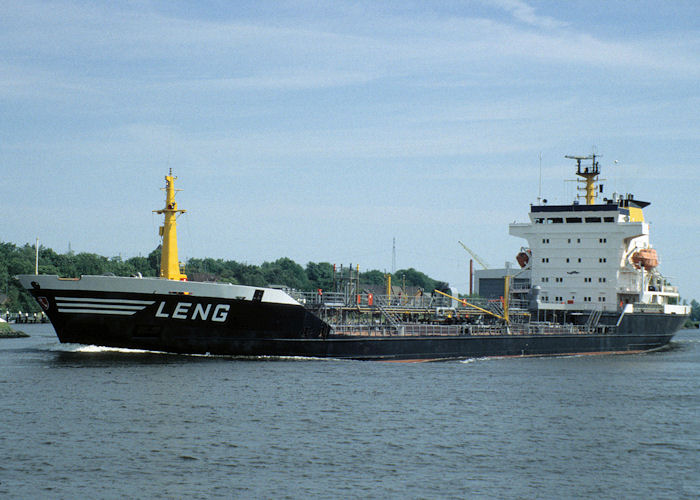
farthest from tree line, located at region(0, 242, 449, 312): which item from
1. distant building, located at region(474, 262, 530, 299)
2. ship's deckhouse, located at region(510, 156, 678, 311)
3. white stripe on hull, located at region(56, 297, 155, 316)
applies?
white stripe on hull, located at region(56, 297, 155, 316)

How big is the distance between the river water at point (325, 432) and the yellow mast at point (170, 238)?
14.1ft

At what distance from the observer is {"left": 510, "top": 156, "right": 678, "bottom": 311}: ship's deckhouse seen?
56.0 m

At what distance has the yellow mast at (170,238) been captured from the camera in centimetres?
4025

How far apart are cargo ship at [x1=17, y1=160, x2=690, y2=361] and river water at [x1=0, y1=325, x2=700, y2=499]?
1.46 meters

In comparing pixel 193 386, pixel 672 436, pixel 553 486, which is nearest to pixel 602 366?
pixel 672 436

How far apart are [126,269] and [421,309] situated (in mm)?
92398

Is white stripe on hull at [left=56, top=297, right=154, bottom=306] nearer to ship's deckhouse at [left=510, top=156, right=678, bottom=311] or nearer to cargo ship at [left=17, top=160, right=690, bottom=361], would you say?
cargo ship at [left=17, top=160, right=690, bottom=361]

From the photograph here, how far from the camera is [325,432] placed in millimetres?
24500

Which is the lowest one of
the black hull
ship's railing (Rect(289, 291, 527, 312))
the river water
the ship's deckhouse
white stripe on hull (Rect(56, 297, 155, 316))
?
the river water

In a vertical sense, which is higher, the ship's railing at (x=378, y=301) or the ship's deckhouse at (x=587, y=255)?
the ship's deckhouse at (x=587, y=255)

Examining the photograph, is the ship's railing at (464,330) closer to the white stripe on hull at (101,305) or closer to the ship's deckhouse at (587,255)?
the ship's deckhouse at (587,255)

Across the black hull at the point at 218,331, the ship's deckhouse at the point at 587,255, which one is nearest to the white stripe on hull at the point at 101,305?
the black hull at the point at 218,331

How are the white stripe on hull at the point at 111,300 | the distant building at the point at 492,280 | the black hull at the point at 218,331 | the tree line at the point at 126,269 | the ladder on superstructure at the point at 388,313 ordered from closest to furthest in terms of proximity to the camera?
the white stripe on hull at the point at 111,300 → the black hull at the point at 218,331 → the ladder on superstructure at the point at 388,313 → the distant building at the point at 492,280 → the tree line at the point at 126,269

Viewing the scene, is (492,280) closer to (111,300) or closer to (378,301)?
(378,301)
